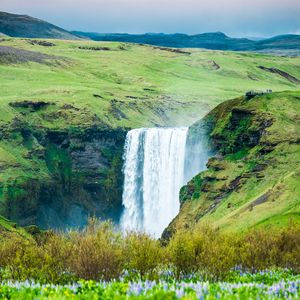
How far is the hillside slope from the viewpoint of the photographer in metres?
90.2

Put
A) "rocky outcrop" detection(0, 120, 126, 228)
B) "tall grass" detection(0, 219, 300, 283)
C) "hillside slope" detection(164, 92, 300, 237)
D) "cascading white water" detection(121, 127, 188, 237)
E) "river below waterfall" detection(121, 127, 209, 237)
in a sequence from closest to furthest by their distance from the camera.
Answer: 1. "tall grass" detection(0, 219, 300, 283)
2. "hillside slope" detection(164, 92, 300, 237)
3. "river below waterfall" detection(121, 127, 209, 237)
4. "cascading white water" detection(121, 127, 188, 237)
5. "rocky outcrop" detection(0, 120, 126, 228)

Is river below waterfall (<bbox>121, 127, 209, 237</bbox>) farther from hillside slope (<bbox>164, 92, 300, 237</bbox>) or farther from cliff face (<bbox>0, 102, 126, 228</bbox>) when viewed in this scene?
hillside slope (<bbox>164, 92, 300, 237</bbox>)

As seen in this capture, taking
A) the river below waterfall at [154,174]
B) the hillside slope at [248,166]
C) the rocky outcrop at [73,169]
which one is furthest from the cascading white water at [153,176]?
the hillside slope at [248,166]

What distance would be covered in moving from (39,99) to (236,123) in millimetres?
91558

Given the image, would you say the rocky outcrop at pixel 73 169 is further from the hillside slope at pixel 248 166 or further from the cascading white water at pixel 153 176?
the hillside slope at pixel 248 166

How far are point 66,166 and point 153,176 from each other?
2831cm

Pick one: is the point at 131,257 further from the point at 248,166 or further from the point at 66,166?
the point at 66,166

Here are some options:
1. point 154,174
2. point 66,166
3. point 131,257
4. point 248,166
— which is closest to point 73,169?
point 66,166

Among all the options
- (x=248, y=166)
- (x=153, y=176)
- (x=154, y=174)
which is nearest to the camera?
(x=248, y=166)

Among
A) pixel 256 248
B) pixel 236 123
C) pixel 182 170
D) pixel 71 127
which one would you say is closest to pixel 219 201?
pixel 236 123

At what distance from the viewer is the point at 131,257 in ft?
129

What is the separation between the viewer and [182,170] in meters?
146

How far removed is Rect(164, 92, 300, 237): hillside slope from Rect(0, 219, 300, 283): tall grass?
4165 centimetres

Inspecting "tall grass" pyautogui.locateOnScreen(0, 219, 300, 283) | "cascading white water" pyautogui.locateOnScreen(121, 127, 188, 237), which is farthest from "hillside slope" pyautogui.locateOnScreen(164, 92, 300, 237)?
"tall grass" pyautogui.locateOnScreen(0, 219, 300, 283)
